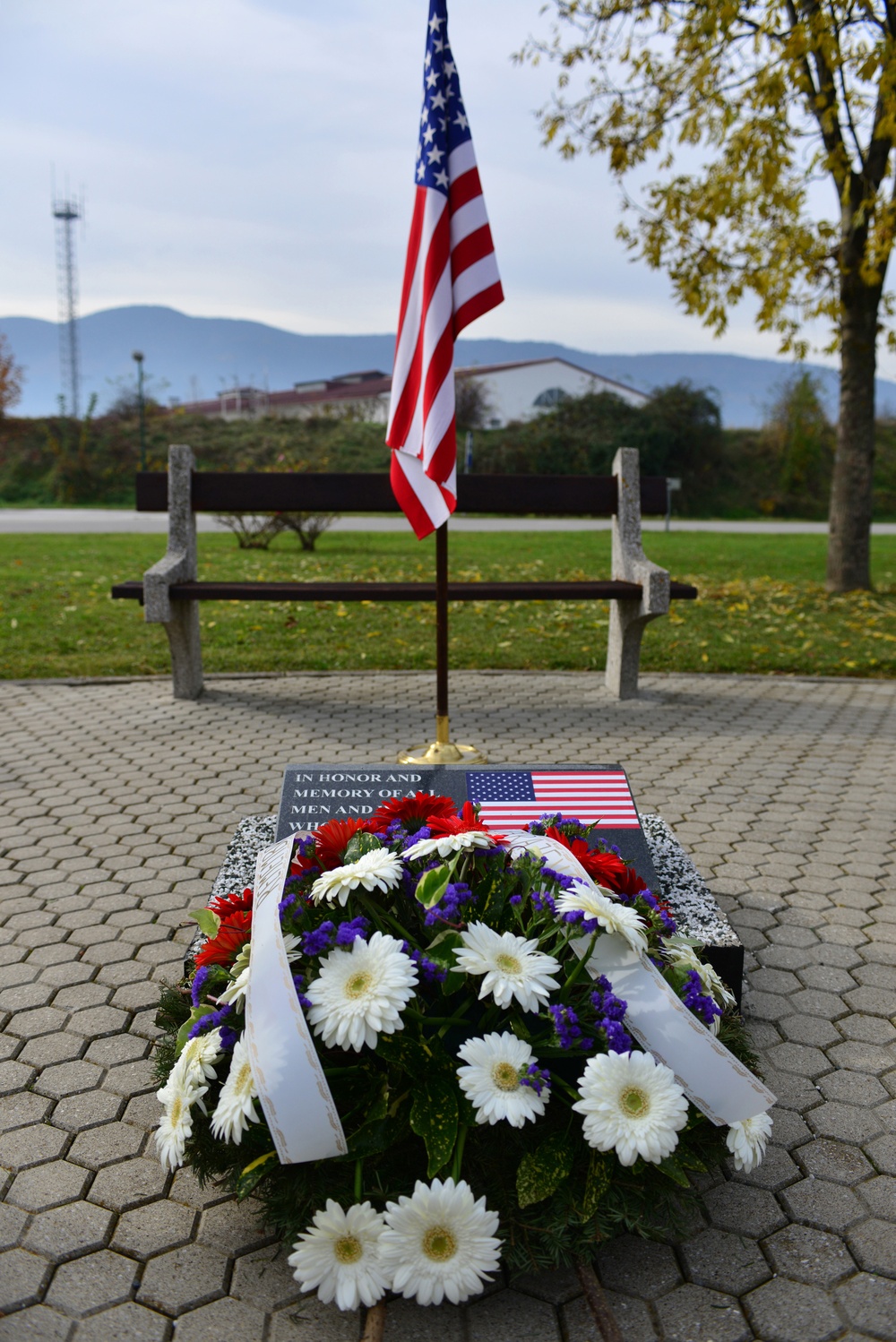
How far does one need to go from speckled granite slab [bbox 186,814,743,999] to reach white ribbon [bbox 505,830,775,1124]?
0.52m

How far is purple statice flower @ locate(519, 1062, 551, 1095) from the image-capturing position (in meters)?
1.79

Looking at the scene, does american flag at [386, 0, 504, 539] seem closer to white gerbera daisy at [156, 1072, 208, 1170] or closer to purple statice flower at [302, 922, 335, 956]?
purple statice flower at [302, 922, 335, 956]

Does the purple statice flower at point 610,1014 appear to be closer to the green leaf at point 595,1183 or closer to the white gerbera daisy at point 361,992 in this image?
the green leaf at point 595,1183

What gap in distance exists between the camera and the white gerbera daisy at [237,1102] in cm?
182

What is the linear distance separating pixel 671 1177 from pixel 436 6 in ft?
13.9

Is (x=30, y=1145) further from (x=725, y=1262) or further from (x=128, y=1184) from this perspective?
(x=725, y=1262)

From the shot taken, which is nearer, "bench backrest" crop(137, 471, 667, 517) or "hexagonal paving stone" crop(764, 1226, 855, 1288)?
"hexagonal paving stone" crop(764, 1226, 855, 1288)

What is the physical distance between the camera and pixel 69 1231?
6.56 ft

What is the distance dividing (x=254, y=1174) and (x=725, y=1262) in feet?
2.84

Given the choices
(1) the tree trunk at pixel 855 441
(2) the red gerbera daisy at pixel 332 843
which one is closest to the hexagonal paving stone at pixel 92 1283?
(2) the red gerbera daisy at pixel 332 843

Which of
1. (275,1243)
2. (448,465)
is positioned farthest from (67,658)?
(275,1243)

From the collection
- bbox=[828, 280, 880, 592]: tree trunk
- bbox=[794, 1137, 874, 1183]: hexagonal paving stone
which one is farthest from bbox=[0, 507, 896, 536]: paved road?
bbox=[794, 1137, 874, 1183]: hexagonal paving stone

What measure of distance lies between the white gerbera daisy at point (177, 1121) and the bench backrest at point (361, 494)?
467 centimetres

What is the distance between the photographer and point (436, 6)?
4188mm
